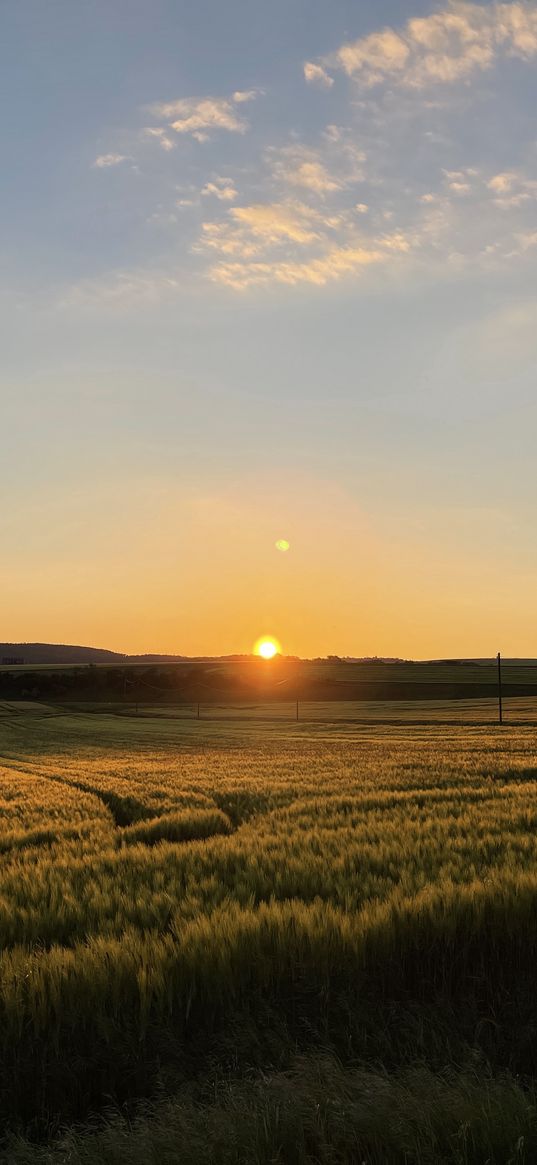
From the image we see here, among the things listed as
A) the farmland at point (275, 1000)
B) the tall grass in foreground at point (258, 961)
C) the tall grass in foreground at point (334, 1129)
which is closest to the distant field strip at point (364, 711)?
the tall grass in foreground at point (258, 961)

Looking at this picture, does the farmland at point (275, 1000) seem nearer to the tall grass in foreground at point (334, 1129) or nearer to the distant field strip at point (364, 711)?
the tall grass in foreground at point (334, 1129)

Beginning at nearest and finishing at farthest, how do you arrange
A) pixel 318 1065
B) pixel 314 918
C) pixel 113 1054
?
pixel 318 1065 → pixel 113 1054 → pixel 314 918

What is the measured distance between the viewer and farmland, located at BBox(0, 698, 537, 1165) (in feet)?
10.7

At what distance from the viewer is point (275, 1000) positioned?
4.87 meters

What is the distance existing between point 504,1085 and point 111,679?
136m

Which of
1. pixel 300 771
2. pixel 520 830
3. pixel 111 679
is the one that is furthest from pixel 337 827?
pixel 111 679

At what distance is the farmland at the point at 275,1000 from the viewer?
3275 millimetres

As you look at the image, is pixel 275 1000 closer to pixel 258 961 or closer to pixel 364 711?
pixel 258 961

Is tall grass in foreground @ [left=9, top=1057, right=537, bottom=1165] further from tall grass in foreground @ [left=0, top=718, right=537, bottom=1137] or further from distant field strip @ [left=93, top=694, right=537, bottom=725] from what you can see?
distant field strip @ [left=93, top=694, right=537, bottom=725]

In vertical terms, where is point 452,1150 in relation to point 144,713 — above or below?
above

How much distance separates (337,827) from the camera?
11531 mm

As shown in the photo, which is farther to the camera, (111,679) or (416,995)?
(111,679)

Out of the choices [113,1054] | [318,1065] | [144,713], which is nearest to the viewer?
[318,1065]

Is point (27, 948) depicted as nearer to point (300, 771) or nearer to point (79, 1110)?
point (79, 1110)
